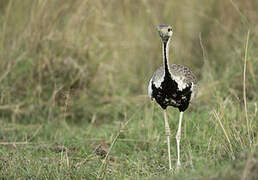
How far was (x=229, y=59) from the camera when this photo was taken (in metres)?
5.33

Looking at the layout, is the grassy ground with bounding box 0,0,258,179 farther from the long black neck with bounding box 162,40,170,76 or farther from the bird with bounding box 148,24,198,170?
the long black neck with bounding box 162,40,170,76

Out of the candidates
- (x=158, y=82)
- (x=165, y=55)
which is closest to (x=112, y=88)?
(x=158, y=82)

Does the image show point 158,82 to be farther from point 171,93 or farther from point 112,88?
point 112,88

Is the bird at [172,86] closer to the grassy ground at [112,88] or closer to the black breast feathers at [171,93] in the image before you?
the black breast feathers at [171,93]

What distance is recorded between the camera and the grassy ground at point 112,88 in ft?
10.4

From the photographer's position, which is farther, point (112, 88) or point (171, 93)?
point (112, 88)

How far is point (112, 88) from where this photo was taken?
16.8ft

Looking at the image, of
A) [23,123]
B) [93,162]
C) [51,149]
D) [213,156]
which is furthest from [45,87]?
[213,156]

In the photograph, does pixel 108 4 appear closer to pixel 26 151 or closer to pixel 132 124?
pixel 132 124

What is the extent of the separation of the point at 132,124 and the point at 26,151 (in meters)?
1.05

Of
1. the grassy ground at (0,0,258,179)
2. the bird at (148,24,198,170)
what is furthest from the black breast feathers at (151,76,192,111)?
the grassy ground at (0,0,258,179)

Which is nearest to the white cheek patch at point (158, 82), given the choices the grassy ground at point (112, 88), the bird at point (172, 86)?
the bird at point (172, 86)

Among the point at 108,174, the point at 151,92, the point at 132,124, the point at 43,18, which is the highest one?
the point at 43,18

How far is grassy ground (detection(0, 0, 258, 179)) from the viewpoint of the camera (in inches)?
125
